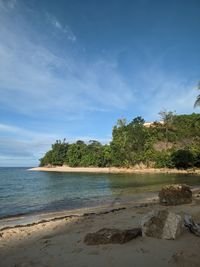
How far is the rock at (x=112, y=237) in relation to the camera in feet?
25.1

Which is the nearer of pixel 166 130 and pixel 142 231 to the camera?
pixel 142 231

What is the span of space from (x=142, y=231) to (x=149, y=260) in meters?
1.63

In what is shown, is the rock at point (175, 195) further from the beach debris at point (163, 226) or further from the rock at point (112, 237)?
the rock at point (112, 237)

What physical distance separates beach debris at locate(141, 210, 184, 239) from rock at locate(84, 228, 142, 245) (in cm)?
37

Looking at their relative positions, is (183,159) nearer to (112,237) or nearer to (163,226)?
(163,226)

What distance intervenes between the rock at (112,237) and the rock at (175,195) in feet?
32.9

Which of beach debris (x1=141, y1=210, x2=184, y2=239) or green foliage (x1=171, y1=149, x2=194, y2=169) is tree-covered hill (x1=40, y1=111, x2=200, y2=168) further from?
beach debris (x1=141, y1=210, x2=184, y2=239)

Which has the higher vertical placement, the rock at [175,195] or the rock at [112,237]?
the rock at [175,195]

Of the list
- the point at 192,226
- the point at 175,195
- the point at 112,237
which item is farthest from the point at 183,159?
the point at 112,237

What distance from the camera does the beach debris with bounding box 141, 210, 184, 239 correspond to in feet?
25.2

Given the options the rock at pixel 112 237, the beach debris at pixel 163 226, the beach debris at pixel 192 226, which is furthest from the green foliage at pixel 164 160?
the rock at pixel 112 237

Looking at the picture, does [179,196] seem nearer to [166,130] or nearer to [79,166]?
[166,130]

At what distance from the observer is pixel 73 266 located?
641 centimetres

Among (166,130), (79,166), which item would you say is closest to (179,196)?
(166,130)
